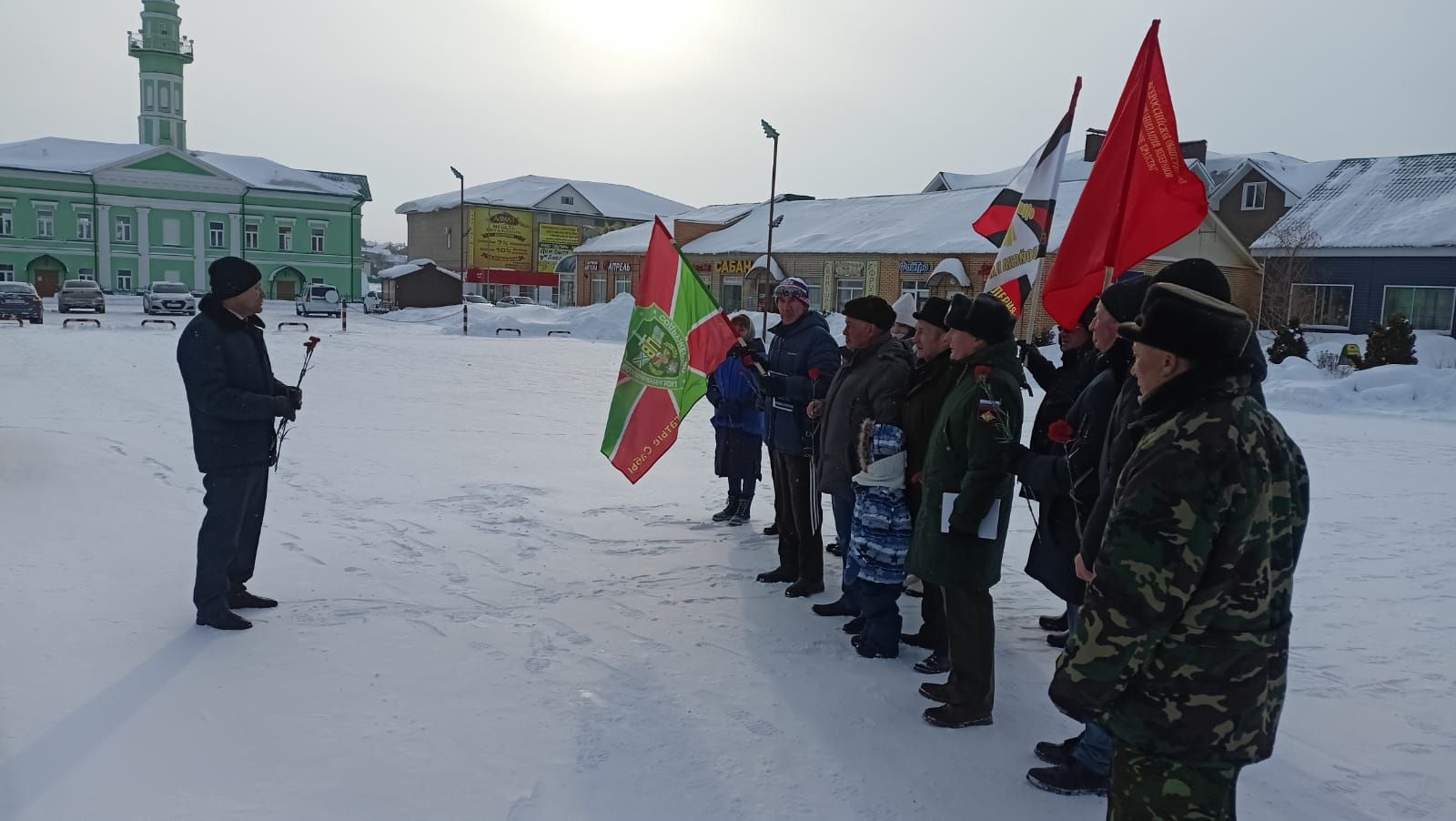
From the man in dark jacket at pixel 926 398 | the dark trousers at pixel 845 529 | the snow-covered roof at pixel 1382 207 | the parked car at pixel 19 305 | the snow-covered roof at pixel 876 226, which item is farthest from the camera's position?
the snow-covered roof at pixel 876 226

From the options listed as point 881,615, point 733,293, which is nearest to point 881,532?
point 881,615

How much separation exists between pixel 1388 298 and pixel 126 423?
29.9 meters

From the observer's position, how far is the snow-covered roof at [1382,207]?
86.3 ft

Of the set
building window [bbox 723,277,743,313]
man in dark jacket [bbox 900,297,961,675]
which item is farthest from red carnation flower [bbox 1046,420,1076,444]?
building window [bbox 723,277,743,313]

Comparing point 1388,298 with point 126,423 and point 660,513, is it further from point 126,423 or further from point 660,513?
point 126,423

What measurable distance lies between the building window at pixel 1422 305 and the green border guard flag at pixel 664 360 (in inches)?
1040

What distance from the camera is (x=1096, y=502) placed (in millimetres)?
2766

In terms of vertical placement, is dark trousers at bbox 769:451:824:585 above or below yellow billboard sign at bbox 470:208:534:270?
below

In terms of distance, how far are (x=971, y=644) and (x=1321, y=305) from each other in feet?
Result: 97.0

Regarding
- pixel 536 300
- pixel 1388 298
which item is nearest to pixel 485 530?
pixel 1388 298

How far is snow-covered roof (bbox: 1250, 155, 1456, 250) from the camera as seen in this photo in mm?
26297

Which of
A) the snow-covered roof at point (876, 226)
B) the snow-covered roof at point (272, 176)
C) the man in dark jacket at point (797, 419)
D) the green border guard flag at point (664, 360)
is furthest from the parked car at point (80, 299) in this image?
the man in dark jacket at point (797, 419)

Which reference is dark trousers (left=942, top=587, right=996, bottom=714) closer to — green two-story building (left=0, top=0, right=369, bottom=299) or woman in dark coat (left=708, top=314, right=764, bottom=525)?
woman in dark coat (left=708, top=314, right=764, bottom=525)

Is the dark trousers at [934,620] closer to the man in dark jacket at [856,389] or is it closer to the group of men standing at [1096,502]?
the group of men standing at [1096,502]
